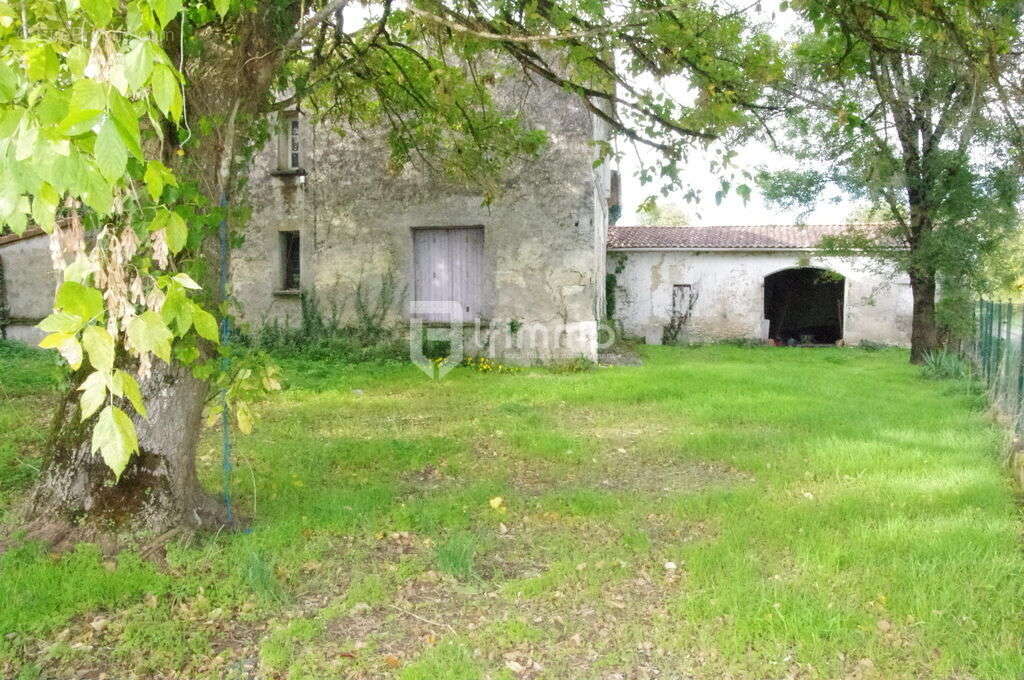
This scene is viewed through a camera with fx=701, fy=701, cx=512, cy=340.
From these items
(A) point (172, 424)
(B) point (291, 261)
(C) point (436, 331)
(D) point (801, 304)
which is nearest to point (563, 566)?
(A) point (172, 424)

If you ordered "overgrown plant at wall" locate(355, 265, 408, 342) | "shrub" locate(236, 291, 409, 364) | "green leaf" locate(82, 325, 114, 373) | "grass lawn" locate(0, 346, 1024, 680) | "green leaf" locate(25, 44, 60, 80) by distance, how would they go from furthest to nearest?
"overgrown plant at wall" locate(355, 265, 408, 342) < "shrub" locate(236, 291, 409, 364) < "grass lawn" locate(0, 346, 1024, 680) < "green leaf" locate(25, 44, 60, 80) < "green leaf" locate(82, 325, 114, 373)

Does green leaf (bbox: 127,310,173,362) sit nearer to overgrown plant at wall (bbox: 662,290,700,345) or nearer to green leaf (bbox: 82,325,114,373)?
green leaf (bbox: 82,325,114,373)

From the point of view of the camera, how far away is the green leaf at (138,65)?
1281 mm

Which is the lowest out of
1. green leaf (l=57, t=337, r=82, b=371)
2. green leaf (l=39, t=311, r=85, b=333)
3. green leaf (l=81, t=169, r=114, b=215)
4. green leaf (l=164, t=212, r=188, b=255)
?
green leaf (l=57, t=337, r=82, b=371)

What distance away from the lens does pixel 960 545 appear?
159 inches

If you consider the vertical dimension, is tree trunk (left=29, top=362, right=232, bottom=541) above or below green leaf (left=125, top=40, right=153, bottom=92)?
below

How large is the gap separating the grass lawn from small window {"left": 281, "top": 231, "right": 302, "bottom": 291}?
6.65m

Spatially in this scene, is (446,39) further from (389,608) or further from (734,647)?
(734,647)

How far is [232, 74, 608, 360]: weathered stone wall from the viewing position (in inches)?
463

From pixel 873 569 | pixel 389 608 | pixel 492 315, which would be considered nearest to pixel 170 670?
pixel 389 608

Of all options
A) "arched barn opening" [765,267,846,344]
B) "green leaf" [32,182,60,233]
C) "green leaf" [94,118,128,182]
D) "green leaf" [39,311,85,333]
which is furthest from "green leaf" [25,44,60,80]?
"arched barn opening" [765,267,846,344]

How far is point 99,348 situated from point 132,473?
Result: 289 cm

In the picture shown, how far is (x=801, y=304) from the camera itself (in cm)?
2305

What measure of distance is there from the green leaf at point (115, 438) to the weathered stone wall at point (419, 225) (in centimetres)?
1054
